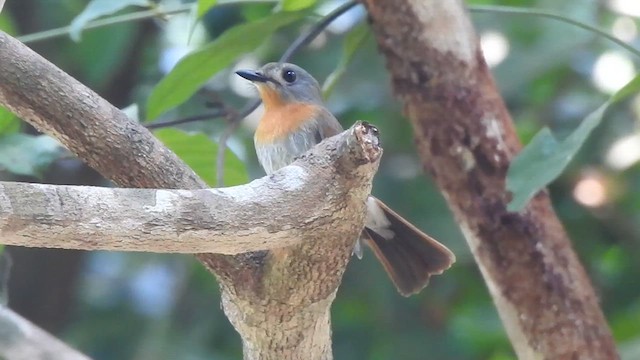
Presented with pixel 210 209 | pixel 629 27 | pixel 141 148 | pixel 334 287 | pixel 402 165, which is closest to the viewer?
pixel 210 209

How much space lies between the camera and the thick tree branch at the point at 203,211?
52.3 inches

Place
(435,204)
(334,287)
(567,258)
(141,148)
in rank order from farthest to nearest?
(435,204)
(567,258)
(334,287)
(141,148)

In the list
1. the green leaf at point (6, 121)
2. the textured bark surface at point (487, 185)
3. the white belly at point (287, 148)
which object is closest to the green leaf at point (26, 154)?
the green leaf at point (6, 121)

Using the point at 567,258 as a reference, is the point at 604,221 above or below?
above

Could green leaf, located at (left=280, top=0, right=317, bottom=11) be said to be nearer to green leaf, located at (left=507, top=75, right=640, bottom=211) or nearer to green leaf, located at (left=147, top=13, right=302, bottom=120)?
green leaf, located at (left=147, top=13, right=302, bottom=120)

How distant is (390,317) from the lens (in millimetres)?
3203

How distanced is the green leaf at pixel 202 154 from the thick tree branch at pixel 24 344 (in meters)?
0.48

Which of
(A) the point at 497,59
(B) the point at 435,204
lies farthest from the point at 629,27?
(B) the point at 435,204

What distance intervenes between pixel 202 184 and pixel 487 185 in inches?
36.0

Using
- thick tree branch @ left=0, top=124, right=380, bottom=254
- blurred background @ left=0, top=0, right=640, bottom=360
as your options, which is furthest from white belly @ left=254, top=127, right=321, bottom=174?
thick tree branch @ left=0, top=124, right=380, bottom=254

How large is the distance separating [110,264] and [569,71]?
1.71 meters

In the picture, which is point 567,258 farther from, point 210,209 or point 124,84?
point 124,84

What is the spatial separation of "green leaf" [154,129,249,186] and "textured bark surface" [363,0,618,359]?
0.42 m

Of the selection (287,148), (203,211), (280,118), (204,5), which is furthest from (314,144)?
(203,211)
